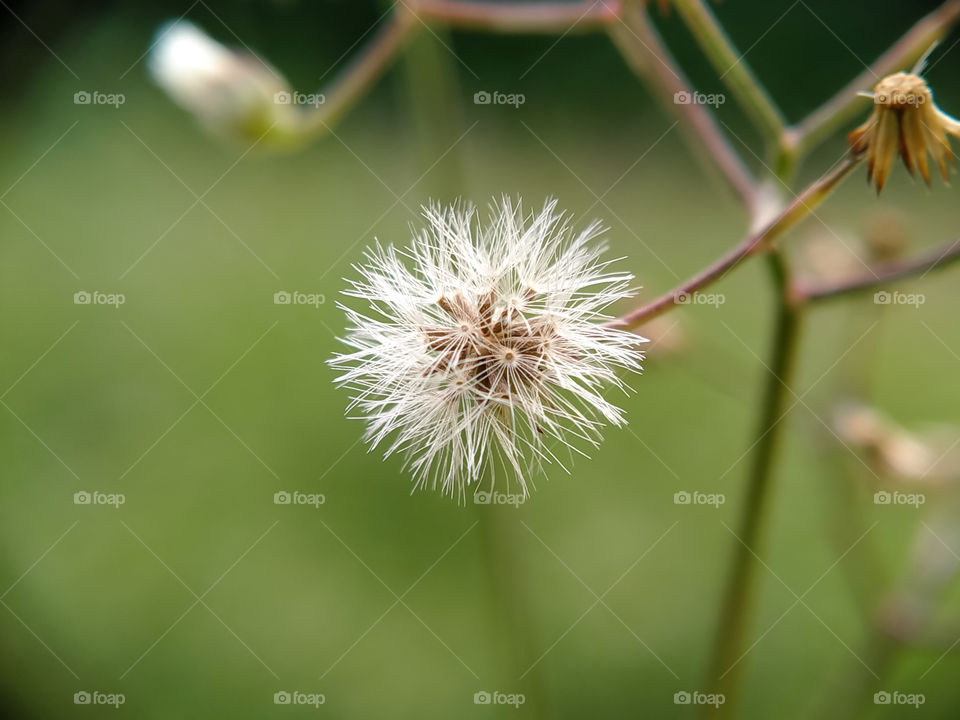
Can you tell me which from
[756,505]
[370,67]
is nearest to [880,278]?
[756,505]

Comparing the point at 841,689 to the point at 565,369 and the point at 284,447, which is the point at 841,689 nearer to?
the point at 565,369

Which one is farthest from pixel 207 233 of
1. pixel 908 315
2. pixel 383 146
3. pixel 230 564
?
pixel 908 315

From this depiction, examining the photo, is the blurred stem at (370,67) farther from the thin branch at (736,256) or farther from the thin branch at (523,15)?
the thin branch at (736,256)

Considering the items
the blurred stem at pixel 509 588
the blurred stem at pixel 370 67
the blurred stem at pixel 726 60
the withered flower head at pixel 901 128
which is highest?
the blurred stem at pixel 370 67

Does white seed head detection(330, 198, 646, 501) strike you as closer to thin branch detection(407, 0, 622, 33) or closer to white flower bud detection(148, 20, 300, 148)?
thin branch detection(407, 0, 622, 33)

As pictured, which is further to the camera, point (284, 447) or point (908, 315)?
point (908, 315)

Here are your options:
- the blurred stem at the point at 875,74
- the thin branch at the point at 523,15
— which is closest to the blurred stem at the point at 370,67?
the thin branch at the point at 523,15

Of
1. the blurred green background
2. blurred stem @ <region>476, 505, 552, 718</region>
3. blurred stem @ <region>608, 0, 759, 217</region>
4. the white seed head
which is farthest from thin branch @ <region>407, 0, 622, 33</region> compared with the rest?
blurred stem @ <region>476, 505, 552, 718</region>
